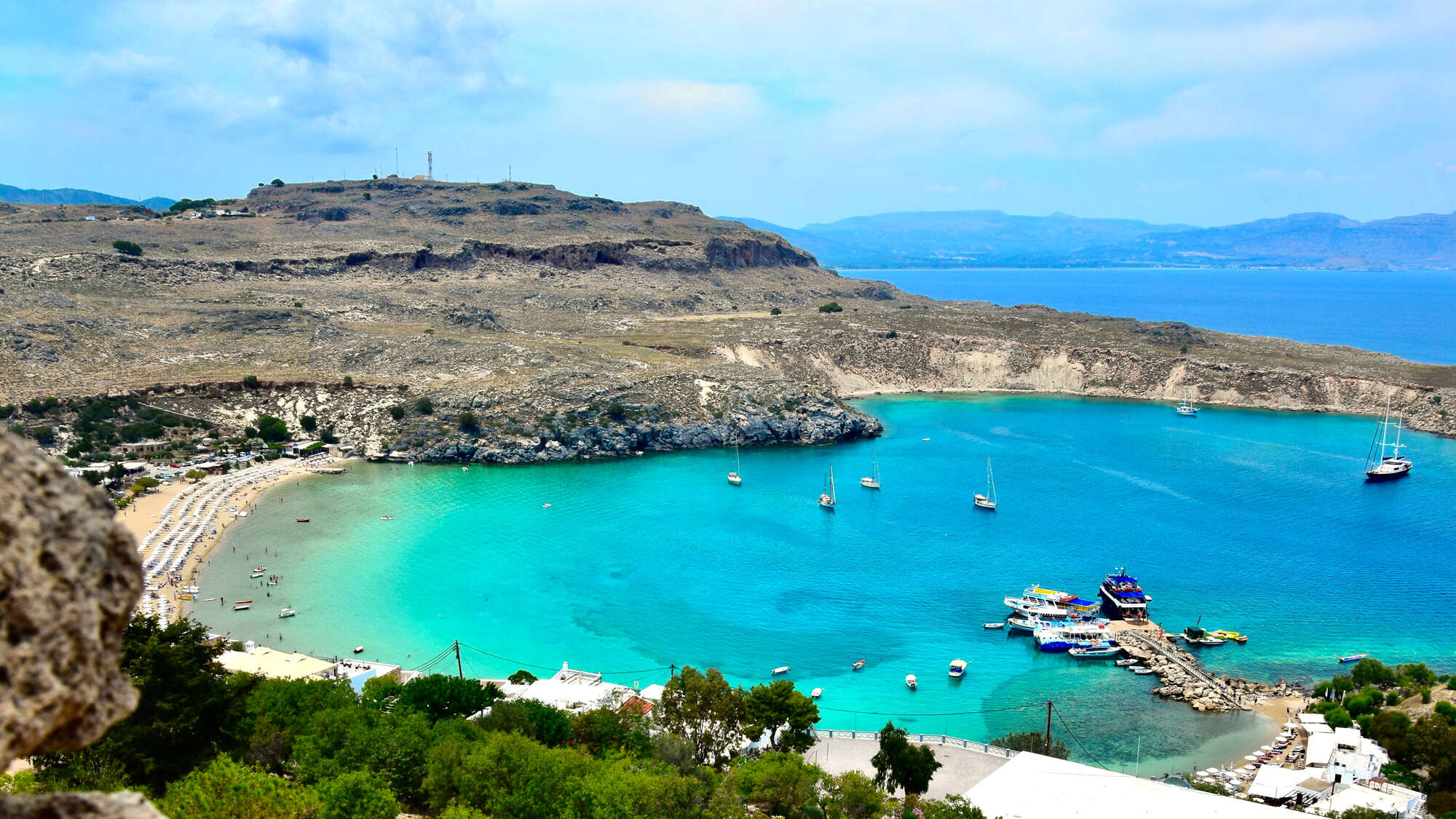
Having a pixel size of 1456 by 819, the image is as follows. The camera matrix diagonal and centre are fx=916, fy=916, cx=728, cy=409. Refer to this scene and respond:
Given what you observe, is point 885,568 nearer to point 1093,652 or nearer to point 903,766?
point 1093,652

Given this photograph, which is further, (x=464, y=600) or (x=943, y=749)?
(x=464, y=600)

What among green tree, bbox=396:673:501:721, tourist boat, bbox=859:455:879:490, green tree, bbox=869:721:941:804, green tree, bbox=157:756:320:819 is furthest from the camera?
tourist boat, bbox=859:455:879:490

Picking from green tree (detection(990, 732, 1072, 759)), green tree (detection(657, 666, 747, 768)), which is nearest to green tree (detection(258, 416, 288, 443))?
green tree (detection(657, 666, 747, 768))

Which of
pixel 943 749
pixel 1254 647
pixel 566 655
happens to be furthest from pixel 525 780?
pixel 1254 647

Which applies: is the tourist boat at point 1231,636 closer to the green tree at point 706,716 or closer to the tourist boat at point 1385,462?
the green tree at point 706,716

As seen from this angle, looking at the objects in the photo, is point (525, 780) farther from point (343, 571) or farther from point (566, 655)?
point (343, 571)

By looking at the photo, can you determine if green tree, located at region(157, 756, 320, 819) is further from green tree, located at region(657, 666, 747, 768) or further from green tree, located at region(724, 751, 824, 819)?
green tree, located at region(657, 666, 747, 768)
